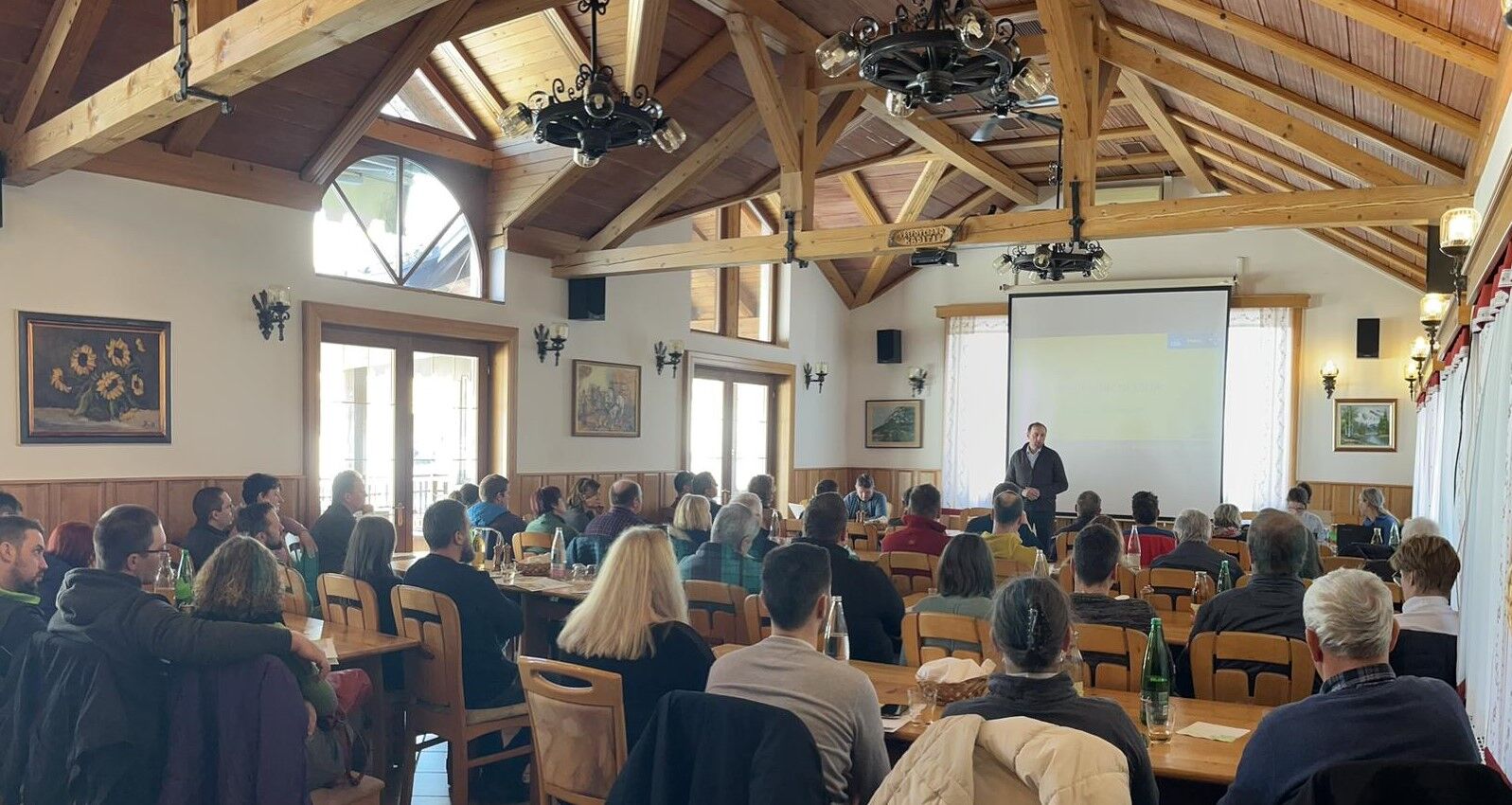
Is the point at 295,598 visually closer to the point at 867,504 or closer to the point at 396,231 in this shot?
the point at 396,231

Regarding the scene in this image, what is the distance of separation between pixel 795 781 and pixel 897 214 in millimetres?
11911

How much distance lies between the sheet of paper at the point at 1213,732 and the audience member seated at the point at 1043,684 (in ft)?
2.28

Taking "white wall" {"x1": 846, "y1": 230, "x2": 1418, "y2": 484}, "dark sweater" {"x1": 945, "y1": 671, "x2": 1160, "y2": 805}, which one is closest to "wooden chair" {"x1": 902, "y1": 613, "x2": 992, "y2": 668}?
"dark sweater" {"x1": 945, "y1": 671, "x2": 1160, "y2": 805}

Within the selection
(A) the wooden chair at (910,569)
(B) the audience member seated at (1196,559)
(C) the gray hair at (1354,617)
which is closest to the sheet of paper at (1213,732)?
(C) the gray hair at (1354,617)

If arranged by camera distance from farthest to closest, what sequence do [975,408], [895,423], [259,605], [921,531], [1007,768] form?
[895,423] → [975,408] → [921,531] → [259,605] → [1007,768]

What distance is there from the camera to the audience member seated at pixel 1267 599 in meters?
3.89

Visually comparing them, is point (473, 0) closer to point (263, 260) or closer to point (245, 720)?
point (263, 260)

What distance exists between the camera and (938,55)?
4496 millimetres

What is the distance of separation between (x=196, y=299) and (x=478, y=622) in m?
4.34

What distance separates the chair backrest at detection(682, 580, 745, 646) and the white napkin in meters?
1.74

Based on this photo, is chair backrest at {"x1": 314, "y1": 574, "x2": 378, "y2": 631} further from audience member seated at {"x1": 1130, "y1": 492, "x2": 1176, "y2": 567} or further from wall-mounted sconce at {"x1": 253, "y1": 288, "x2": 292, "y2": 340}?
audience member seated at {"x1": 1130, "y1": 492, "x2": 1176, "y2": 567}

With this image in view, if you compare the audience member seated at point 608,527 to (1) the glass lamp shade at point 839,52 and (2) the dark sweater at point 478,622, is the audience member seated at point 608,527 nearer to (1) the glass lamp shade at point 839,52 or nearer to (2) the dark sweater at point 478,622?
(2) the dark sweater at point 478,622

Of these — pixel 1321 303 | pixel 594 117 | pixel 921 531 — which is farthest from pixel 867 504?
pixel 594 117

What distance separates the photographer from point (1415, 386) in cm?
1152
